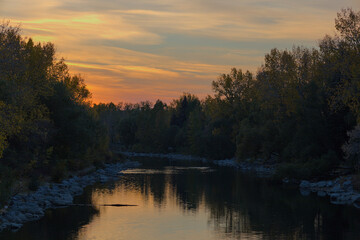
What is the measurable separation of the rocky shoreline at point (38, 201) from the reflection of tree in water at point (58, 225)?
78 centimetres

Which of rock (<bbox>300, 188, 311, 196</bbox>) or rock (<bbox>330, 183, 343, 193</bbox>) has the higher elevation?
rock (<bbox>330, 183, 343, 193</bbox>)

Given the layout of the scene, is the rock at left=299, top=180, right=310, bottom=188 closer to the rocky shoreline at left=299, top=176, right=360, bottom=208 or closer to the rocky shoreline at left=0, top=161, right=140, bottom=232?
the rocky shoreline at left=299, top=176, right=360, bottom=208

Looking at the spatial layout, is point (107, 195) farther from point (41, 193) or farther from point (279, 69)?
point (279, 69)

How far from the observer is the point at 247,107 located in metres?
108

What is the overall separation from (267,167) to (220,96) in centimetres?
3661

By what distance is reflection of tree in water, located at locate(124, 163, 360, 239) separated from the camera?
31.1 m

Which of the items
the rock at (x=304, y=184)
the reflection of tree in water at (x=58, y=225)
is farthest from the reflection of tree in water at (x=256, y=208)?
the reflection of tree in water at (x=58, y=225)

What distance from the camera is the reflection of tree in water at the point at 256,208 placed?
31.1 metres

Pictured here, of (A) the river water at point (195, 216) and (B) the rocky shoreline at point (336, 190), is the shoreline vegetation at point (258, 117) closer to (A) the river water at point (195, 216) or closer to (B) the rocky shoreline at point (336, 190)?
(B) the rocky shoreline at point (336, 190)

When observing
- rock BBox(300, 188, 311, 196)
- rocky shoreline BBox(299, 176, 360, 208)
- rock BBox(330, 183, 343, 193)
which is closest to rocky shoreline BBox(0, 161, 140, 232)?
rock BBox(300, 188, 311, 196)

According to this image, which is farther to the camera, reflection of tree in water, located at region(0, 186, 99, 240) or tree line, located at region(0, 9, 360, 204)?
tree line, located at region(0, 9, 360, 204)

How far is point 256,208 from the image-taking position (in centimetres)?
3991

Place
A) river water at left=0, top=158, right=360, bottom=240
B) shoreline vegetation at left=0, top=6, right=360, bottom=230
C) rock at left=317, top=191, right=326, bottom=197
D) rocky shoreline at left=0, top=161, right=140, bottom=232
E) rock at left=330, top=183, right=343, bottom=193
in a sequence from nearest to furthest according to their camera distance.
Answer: river water at left=0, top=158, right=360, bottom=240
rocky shoreline at left=0, top=161, right=140, bottom=232
shoreline vegetation at left=0, top=6, right=360, bottom=230
rock at left=317, top=191, right=326, bottom=197
rock at left=330, top=183, right=343, bottom=193

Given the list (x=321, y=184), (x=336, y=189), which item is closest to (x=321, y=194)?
(x=336, y=189)
